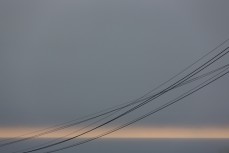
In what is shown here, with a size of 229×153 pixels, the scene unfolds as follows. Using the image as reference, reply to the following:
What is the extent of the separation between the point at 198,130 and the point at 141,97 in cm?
87

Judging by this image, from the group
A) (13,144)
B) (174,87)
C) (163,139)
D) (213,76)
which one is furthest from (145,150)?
(13,144)

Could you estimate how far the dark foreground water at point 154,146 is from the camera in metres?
4.75

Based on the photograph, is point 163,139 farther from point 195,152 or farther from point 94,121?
point 94,121

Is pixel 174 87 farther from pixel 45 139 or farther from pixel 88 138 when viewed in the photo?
pixel 45 139

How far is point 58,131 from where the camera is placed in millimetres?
4801

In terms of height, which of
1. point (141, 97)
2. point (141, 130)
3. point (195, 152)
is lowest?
point (195, 152)

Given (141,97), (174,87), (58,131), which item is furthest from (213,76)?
(58,131)

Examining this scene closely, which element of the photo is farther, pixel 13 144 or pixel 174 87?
pixel 13 144

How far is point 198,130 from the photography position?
4.69m

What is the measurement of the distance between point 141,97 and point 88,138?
92 cm

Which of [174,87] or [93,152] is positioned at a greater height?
[174,87]

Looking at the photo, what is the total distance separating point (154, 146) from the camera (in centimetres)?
480

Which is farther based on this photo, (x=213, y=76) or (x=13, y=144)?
(x=13, y=144)

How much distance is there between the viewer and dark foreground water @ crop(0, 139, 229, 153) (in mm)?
4746
